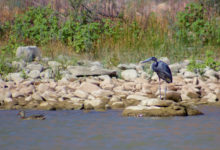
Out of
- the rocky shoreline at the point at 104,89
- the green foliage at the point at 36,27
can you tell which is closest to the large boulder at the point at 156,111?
the rocky shoreline at the point at 104,89

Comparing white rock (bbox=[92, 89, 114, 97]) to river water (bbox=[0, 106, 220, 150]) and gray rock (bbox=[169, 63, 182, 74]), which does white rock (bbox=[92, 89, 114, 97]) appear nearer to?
river water (bbox=[0, 106, 220, 150])

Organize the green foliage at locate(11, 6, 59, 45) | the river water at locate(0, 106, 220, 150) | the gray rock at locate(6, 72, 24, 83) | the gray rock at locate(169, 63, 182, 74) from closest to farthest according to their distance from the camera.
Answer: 1. the river water at locate(0, 106, 220, 150)
2. the gray rock at locate(6, 72, 24, 83)
3. the gray rock at locate(169, 63, 182, 74)
4. the green foliage at locate(11, 6, 59, 45)

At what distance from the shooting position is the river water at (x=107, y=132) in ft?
14.6

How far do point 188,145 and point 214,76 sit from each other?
5138 mm

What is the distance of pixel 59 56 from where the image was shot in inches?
430

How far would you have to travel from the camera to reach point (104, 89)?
26.6 ft

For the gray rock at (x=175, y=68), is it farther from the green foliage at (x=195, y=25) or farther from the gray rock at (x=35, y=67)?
the gray rock at (x=35, y=67)

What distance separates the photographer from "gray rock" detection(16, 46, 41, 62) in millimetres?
10789

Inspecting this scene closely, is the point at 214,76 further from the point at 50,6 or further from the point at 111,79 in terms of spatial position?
the point at 50,6

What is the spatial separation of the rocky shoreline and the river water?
0.45 metres

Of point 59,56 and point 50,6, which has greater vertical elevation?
point 50,6

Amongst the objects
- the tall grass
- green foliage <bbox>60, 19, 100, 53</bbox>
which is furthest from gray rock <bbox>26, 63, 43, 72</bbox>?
green foliage <bbox>60, 19, 100, 53</bbox>

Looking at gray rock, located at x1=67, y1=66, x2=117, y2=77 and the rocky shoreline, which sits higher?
gray rock, located at x1=67, y1=66, x2=117, y2=77

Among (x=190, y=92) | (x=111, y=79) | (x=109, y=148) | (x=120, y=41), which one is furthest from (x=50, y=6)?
(x=109, y=148)
